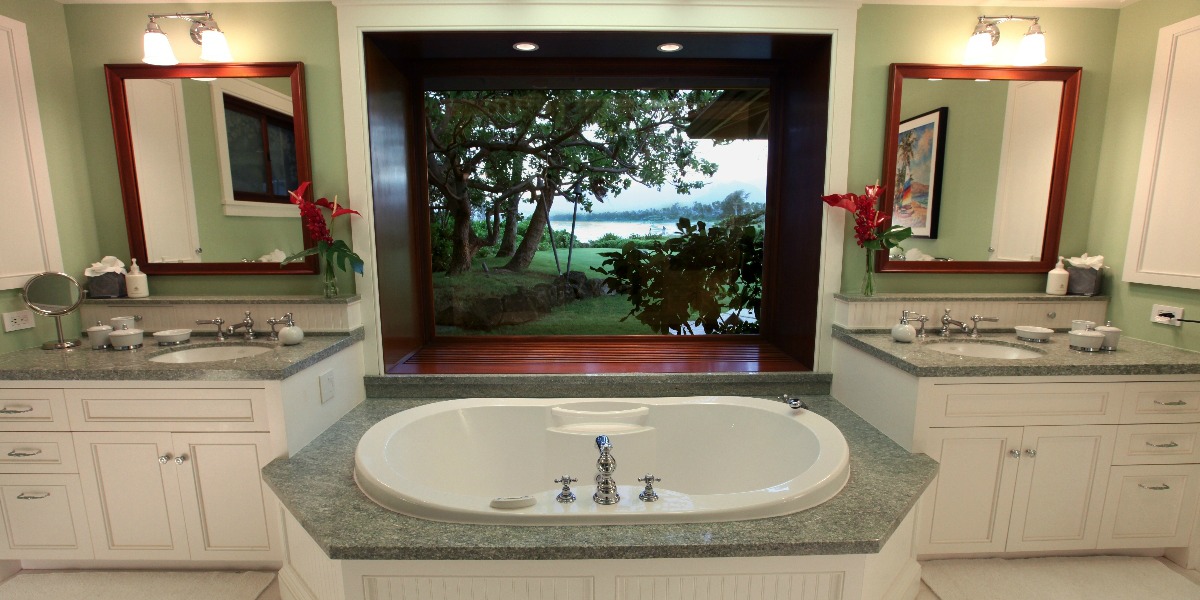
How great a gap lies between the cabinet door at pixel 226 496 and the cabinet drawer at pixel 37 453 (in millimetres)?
394

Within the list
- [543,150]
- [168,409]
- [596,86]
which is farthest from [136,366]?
[596,86]

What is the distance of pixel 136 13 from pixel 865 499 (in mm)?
3278

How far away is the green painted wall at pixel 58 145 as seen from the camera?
6.60 feet

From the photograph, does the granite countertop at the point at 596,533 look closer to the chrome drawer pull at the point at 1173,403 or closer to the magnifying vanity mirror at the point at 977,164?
the chrome drawer pull at the point at 1173,403

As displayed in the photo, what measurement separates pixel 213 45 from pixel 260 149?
0.41 m

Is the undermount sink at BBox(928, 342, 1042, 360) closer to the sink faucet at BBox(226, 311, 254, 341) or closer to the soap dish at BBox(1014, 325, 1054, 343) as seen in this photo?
the soap dish at BBox(1014, 325, 1054, 343)

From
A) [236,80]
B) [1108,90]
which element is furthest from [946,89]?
[236,80]

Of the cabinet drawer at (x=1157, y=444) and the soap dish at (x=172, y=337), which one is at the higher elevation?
the soap dish at (x=172, y=337)

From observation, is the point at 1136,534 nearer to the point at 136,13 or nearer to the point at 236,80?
the point at 236,80

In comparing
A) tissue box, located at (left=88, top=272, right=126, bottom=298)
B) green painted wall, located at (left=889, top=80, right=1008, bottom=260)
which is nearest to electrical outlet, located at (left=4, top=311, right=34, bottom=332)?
tissue box, located at (left=88, top=272, right=126, bottom=298)

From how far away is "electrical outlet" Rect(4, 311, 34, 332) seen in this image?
1.96 meters

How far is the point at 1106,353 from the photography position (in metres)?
1.94

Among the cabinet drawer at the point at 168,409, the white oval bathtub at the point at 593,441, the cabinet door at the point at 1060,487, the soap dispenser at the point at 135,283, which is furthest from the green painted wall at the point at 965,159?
the soap dispenser at the point at 135,283

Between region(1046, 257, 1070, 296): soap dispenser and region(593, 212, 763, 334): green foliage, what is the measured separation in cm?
128
